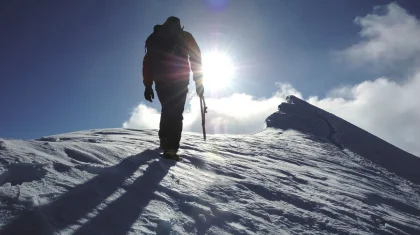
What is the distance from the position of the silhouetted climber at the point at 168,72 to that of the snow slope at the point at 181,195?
2.42ft

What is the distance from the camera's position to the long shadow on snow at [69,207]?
2312 millimetres

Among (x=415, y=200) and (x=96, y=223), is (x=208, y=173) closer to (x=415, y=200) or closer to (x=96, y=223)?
(x=96, y=223)

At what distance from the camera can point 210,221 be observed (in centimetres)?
313

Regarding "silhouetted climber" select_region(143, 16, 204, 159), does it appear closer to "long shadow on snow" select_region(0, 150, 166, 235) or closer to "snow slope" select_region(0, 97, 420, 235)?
"snow slope" select_region(0, 97, 420, 235)

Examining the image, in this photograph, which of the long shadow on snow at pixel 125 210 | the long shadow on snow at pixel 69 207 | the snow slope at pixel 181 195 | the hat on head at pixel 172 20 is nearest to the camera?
the long shadow on snow at pixel 69 207

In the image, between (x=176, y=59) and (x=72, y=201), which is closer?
(x=72, y=201)

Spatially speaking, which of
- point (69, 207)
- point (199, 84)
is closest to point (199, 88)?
point (199, 84)

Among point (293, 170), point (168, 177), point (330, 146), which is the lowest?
point (168, 177)

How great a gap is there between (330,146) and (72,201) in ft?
29.8

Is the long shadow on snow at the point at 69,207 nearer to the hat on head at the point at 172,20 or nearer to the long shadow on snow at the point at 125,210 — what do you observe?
the long shadow on snow at the point at 125,210

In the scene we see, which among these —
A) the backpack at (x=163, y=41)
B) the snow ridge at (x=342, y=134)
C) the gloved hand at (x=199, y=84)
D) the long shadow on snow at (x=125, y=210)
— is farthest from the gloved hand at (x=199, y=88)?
the snow ridge at (x=342, y=134)

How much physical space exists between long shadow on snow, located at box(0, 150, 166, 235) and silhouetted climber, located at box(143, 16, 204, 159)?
2.29 meters

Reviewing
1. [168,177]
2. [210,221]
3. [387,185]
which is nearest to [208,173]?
[168,177]

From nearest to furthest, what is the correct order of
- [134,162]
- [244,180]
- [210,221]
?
[210,221]
[134,162]
[244,180]
